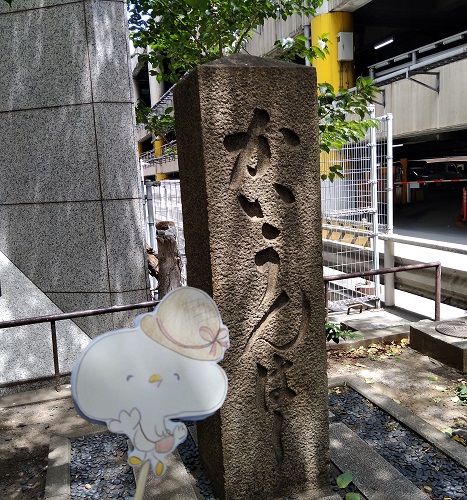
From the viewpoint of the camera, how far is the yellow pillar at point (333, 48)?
50.9ft

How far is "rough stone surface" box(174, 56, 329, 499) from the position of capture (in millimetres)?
2645

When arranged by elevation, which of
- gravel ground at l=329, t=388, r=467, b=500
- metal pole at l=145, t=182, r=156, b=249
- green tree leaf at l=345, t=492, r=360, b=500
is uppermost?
metal pole at l=145, t=182, r=156, b=249

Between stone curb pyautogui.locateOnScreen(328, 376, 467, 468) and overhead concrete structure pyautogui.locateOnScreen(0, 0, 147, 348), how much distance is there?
2492 mm

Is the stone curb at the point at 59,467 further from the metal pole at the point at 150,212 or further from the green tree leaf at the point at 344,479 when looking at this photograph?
the metal pole at the point at 150,212

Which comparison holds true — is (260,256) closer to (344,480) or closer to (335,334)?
(344,480)

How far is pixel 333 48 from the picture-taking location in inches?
628

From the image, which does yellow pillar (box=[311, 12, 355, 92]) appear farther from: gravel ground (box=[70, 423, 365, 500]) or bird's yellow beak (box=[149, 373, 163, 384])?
bird's yellow beak (box=[149, 373, 163, 384])

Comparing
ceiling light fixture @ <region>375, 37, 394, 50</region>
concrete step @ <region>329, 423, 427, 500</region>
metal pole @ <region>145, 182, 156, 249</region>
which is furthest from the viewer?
ceiling light fixture @ <region>375, 37, 394, 50</region>

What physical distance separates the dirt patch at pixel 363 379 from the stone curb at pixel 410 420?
0.33 metres

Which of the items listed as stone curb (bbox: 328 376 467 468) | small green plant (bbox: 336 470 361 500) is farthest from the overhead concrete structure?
small green plant (bbox: 336 470 361 500)

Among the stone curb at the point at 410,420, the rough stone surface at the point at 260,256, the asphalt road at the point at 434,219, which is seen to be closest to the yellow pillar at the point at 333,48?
the asphalt road at the point at 434,219

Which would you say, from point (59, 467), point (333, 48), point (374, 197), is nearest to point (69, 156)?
point (59, 467)

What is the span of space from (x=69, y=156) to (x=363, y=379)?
3672 millimetres

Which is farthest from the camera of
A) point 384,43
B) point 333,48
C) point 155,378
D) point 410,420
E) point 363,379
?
point 384,43
